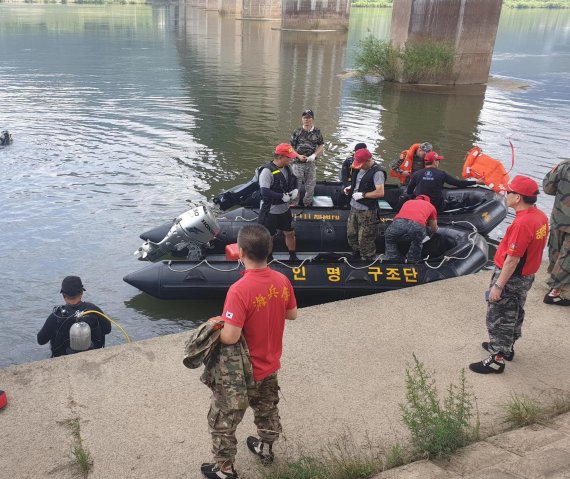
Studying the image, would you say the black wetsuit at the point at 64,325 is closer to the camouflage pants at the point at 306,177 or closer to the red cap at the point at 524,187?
the red cap at the point at 524,187

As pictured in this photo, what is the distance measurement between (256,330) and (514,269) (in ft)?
7.79

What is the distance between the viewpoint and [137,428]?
4.00 metres

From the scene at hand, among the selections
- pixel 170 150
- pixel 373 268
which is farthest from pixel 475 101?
pixel 373 268

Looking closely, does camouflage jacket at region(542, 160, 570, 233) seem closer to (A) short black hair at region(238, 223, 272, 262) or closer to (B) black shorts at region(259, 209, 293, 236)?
(B) black shorts at region(259, 209, 293, 236)

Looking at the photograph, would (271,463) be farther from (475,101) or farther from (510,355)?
(475,101)

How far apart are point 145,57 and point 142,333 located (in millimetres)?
28296

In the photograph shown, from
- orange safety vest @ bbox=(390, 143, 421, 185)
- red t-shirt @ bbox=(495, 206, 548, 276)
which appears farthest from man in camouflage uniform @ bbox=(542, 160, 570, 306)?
orange safety vest @ bbox=(390, 143, 421, 185)

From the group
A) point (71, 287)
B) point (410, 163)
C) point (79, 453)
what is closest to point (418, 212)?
point (410, 163)

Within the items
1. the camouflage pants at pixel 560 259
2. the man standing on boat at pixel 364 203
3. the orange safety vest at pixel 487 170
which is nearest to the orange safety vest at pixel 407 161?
the orange safety vest at pixel 487 170

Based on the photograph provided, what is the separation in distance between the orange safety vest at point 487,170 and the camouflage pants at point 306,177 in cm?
303

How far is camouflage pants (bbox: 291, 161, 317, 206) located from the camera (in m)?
9.19

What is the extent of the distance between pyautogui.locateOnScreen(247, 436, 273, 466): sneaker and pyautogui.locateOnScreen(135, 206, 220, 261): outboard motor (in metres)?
4.28

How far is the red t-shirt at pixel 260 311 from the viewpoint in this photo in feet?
9.75

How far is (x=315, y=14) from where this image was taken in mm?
51438
